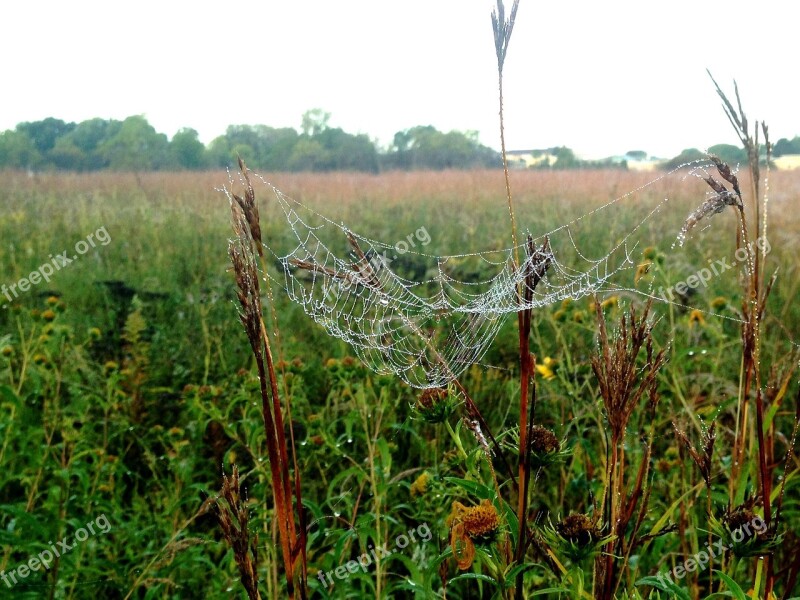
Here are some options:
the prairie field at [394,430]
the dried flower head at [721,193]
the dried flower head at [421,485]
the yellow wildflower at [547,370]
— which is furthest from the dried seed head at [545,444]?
the yellow wildflower at [547,370]

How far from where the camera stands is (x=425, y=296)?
3650 millimetres

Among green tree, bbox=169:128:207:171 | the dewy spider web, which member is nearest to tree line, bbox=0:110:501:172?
green tree, bbox=169:128:207:171

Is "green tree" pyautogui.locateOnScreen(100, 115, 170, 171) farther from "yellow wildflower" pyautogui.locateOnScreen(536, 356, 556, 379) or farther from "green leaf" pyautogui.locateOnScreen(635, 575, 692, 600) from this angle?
"green leaf" pyautogui.locateOnScreen(635, 575, 692, 600)

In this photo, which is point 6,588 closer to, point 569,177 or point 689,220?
point 689,220

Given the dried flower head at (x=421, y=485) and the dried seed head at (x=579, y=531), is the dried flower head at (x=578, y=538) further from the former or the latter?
the dried flower head at (x=421, y=485)

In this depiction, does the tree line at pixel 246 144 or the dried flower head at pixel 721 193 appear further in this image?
the tree line at pixel 246 144

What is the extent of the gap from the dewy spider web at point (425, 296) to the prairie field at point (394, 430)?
12 cm

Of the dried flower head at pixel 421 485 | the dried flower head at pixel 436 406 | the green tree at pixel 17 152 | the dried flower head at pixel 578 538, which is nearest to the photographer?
the dried flower head at pixel 578 538

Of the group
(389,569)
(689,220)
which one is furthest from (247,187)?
(389,569)

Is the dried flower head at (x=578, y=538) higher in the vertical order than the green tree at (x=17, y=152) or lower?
lower

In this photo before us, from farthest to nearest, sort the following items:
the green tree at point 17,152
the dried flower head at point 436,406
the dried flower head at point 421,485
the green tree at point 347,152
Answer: the green tree at point 347,152, the green tree at point 17,152, the dried flower head at point 421,485, the dried flower head at point 436,406

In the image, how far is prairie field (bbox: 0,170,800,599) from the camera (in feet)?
3.27

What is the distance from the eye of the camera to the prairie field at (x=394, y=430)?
39.2 inches

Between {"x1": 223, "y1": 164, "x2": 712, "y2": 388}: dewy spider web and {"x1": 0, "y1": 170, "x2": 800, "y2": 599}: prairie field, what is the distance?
0.38 feet
